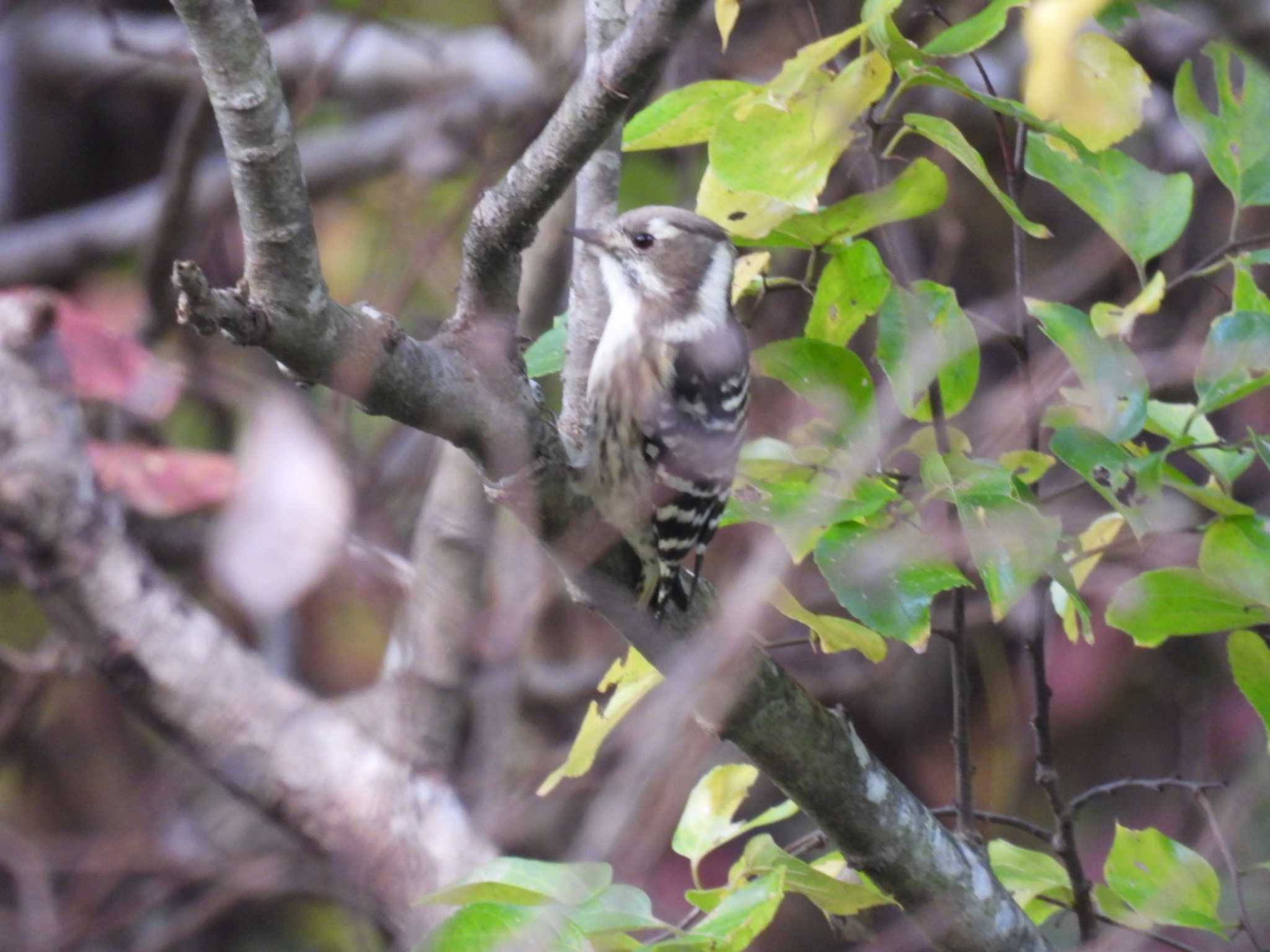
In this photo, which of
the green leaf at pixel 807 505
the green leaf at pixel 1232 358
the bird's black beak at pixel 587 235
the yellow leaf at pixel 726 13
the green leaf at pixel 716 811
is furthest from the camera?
the bird's black beak at pixel 587 235

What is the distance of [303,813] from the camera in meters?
3.12

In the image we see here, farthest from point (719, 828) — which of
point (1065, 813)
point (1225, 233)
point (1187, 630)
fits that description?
point (1225, 233)

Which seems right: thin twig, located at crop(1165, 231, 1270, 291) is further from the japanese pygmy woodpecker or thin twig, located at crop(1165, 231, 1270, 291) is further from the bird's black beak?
the bird's black beak

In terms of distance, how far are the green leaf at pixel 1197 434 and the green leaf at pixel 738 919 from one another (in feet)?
2.31

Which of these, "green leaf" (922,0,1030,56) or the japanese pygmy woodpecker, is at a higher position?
"green leaf" (922,0,1030,56)

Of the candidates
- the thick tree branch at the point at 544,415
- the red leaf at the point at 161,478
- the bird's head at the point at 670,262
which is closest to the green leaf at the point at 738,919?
the thick tree branch at the point at 544,415

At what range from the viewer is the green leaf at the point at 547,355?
179 cm

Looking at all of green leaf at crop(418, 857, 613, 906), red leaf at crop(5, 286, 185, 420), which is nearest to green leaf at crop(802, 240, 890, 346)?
green leaf at crop(418, 857, 613, 906)

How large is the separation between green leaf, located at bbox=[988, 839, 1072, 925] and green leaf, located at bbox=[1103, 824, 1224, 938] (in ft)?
0.34

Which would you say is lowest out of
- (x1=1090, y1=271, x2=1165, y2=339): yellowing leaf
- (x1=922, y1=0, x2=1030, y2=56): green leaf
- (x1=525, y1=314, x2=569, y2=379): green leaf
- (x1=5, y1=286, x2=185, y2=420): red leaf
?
(x1=5, y1=286, x2=185, y2=420): red leaf

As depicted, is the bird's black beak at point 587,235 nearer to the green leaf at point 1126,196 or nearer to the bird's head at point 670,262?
the bird's head at point 670,262

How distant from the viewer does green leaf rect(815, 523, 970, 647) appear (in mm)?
1416

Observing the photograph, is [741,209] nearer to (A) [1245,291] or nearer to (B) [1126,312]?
(B) [1126,312]

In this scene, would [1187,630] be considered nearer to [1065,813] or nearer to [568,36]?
[1065,813]
